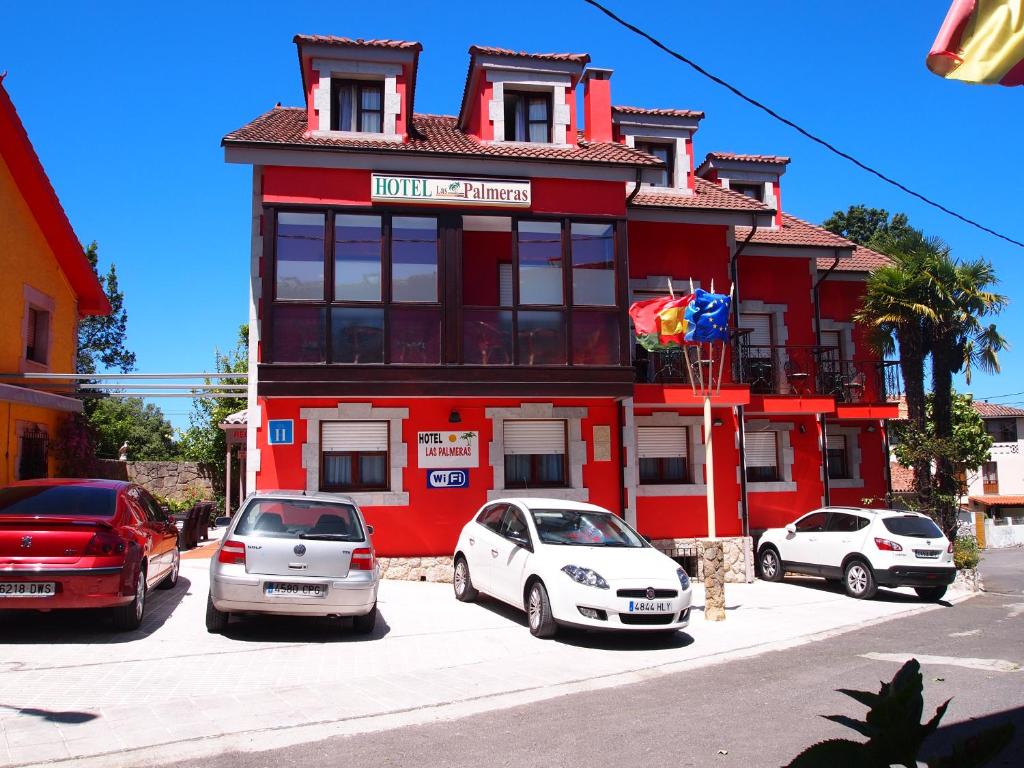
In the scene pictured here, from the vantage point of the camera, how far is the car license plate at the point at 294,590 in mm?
8625

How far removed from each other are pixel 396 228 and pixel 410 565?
5811 mm

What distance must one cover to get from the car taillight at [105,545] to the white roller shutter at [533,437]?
25.2ft

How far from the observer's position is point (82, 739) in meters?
5.57

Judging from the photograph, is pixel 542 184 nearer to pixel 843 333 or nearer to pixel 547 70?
pixel 547 70

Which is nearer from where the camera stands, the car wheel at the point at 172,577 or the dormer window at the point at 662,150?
the car wheel at the point at 172,577

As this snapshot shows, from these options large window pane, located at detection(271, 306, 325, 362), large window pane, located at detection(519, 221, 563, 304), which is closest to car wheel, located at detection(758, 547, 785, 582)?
large window pane, located at detection(519, 221, 563, 304)

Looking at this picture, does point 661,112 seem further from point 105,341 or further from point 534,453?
point 105,341

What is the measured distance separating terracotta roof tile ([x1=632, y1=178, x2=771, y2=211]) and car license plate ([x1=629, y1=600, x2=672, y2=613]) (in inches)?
365

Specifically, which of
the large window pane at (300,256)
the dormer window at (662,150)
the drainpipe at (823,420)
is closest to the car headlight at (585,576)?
the large window pane at (300,256)

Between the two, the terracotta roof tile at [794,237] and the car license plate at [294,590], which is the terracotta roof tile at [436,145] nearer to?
the terracotta roof tile at [794,237]

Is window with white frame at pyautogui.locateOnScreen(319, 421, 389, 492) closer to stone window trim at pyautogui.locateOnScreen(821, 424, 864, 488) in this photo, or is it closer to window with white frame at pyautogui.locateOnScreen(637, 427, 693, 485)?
window with white frame at pyautogui.locateOnScreen(637, 427, 693, 485)

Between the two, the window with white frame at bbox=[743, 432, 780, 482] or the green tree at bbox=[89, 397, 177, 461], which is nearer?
the window with white frame at bbox=[743, 432, 780, 482]

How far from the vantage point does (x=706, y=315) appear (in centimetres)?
1376

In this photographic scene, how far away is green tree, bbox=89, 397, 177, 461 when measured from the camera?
111ft
